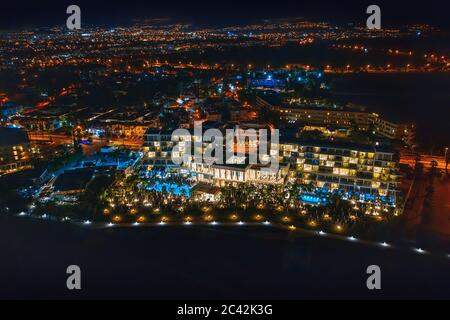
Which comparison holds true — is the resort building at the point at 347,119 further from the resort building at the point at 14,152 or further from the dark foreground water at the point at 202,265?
the resort building at the point at 14,152

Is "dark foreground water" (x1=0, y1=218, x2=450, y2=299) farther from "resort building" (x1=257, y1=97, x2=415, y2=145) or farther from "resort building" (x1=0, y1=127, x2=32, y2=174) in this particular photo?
"resort building" (x1=257, y1=97, x2=415, y2=145)

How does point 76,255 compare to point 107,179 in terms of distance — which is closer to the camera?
point 76,255

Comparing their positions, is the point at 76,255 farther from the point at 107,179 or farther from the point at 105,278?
the point at 107,179

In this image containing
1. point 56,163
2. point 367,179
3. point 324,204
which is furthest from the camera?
point 56,163

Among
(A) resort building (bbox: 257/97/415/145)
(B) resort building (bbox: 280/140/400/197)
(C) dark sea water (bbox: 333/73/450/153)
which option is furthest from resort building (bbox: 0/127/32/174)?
(C) dark sea water (bbox: 333/73/450/153)

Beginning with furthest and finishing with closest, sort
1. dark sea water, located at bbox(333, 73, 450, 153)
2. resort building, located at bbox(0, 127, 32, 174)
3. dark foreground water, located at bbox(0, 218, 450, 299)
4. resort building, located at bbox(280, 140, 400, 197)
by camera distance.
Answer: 1. dark sea water, located at bbox(333, 73, 450, 153)
2. resort building, located at bbox(0, 127, 32, 174)
3. resort building, located at bbox(280, 140, 400, 197)
4. dark foreground water, located at bbox(0, 218, 450, 299)
